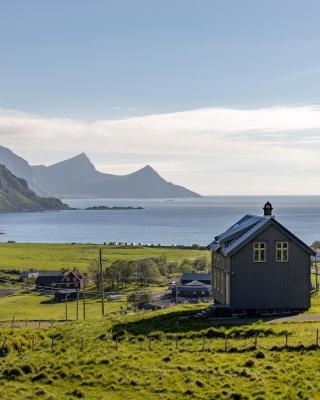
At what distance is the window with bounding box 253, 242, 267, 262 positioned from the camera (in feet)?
120

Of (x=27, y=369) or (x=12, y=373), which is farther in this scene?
(x=27, y=369)

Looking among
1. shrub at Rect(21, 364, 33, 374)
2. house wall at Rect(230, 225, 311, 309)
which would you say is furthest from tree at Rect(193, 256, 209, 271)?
shrub at Rect(21, 364, 33, 374)

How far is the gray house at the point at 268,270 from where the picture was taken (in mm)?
36469

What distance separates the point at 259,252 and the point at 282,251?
4.35ft

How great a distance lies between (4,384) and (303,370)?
35.4ft

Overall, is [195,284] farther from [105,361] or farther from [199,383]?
[199,383]

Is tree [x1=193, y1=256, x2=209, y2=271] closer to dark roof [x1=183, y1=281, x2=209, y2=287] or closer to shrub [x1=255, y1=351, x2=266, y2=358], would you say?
dark roof [x1=183, y1=281, x2=209, y2=287]

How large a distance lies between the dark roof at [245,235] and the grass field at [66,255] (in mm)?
83076

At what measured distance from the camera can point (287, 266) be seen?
36.8m

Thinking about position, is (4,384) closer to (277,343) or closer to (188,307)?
(277,343)

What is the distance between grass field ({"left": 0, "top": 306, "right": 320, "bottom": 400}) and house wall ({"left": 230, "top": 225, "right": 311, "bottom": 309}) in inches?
148

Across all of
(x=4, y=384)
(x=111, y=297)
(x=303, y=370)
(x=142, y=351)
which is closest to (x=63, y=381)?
(x=4, y=384)

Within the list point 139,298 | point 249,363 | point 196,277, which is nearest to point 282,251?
point 249,363

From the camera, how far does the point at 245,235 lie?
122 feet
